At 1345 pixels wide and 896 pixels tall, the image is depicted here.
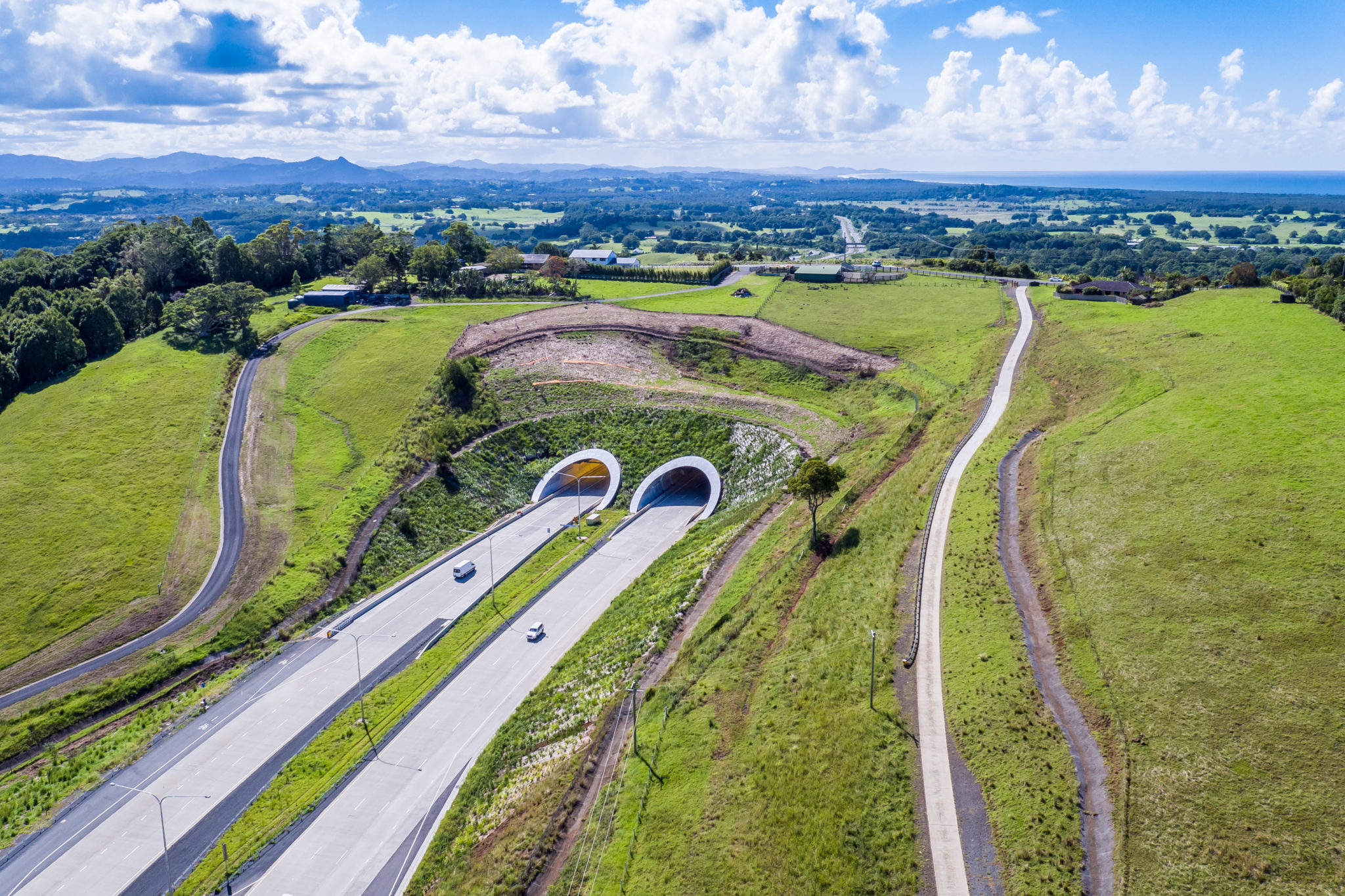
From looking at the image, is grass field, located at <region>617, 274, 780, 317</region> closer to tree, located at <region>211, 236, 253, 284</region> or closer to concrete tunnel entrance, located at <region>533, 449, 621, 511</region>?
concrete tunnel entrance, located at <region>533, 449, 621, 511</region>

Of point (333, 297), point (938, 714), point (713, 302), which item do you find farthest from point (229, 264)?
point (938, 714)

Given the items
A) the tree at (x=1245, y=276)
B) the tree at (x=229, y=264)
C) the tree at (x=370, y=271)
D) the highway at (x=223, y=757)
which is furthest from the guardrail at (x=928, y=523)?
the tree at (x=229, y=264)

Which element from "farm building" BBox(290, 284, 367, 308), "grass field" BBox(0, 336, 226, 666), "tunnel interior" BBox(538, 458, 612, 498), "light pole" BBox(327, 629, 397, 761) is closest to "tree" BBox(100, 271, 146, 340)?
"grass field" BBox(0, 336, 226, 666)

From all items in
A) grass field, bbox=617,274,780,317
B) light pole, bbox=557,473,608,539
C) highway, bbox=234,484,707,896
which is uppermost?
grass field, bbox=617,274,780,317

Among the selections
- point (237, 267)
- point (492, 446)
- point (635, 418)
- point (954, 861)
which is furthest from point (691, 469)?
point (237, 267)

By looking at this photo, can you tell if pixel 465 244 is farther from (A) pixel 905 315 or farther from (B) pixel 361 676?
(B) pixel 361 676

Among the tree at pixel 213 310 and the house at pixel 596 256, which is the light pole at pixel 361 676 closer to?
the tree at pixel 213 310
